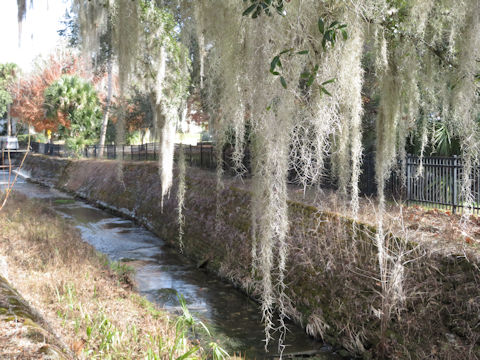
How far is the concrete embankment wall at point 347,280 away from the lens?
15.1ft

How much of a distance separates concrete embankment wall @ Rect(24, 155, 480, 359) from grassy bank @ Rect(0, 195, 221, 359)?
1579mm

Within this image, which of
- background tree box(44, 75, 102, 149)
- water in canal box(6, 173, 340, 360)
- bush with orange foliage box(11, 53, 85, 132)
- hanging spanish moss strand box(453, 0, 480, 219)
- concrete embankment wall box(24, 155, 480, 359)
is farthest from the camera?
bush with orange foliage box(11, 53, 85, 132)

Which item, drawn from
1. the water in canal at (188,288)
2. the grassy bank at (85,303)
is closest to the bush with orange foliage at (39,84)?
the water in canal at (188,288)

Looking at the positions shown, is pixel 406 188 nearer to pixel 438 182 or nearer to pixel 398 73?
pixel 438 182

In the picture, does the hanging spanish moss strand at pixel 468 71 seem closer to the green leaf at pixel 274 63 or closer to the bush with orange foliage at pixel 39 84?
the green leaf at pixel 274 63

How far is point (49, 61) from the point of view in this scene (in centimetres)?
2788

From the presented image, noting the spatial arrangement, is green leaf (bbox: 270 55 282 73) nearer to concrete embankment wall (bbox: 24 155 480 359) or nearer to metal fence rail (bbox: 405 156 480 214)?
concrete embankment wall (bbox: 24 155 480 359)

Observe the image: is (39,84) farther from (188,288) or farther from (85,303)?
(85,303)

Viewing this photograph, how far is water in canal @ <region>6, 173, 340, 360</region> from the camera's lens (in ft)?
18.9

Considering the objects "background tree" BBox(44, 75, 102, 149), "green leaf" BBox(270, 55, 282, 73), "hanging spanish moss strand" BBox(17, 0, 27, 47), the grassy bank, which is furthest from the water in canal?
"background tree" BBox(44, 75, 102, 149)

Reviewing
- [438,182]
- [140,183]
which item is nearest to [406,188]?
[438,182]

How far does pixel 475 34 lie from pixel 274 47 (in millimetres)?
2302

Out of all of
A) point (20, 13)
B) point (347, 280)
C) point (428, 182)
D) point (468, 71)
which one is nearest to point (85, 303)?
point (20, 13)

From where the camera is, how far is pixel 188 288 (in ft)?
25.4
